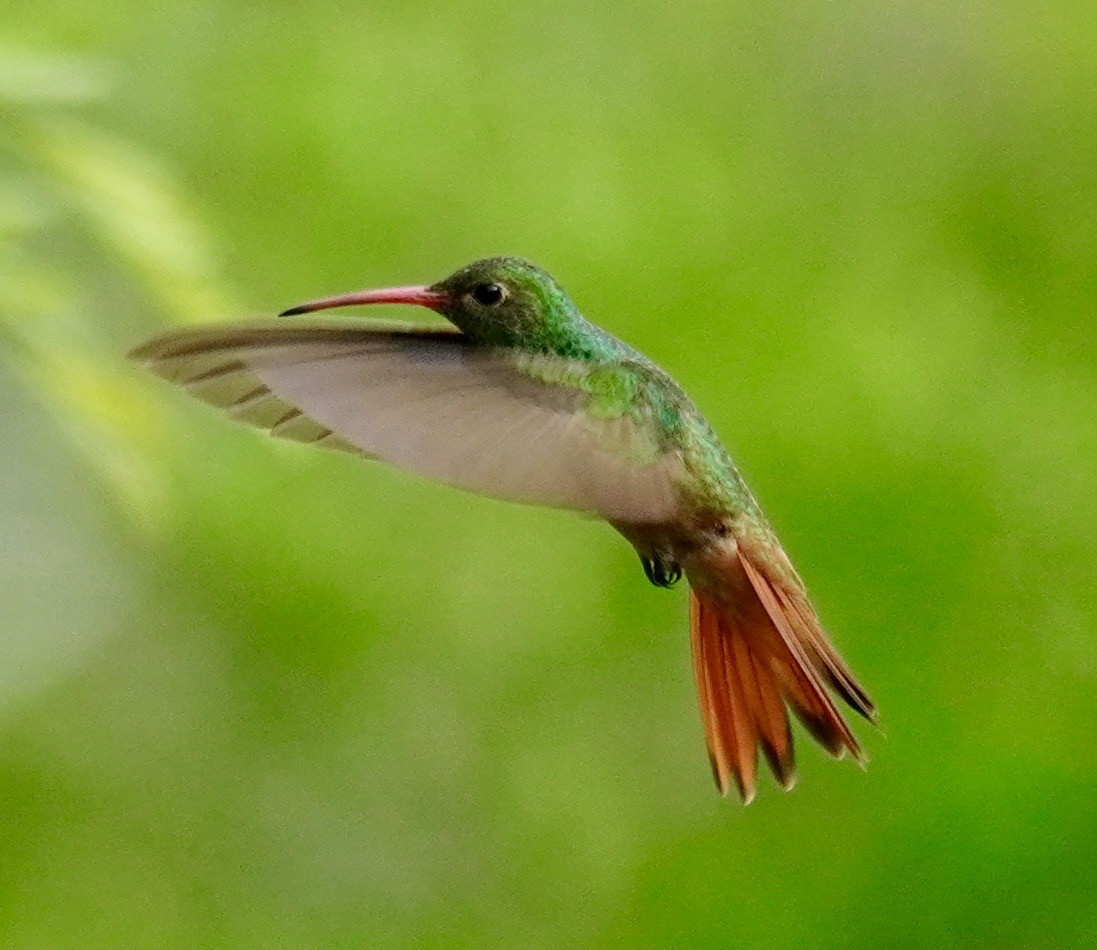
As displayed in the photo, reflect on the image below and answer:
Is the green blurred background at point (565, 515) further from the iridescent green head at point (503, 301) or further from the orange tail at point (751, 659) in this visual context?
the iridescent green head at point (503, 301)

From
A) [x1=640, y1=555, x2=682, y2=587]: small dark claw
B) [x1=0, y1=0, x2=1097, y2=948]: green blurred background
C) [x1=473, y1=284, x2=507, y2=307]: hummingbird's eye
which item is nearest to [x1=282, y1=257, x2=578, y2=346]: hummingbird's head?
[x1=473, y1=284, x2=507, y2=307]: hummingbird's eye

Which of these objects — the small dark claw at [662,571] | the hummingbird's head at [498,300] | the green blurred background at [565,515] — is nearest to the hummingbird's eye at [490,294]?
the hummingbird's head at [498,300]

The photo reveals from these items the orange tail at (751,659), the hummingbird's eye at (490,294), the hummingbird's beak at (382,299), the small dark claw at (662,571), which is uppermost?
the hummingbird's eye at (490,294)

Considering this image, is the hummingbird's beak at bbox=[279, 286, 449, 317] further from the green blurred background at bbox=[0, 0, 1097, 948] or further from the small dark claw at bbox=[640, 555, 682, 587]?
the green blurred background at bbox=[0, 0, 1097, 948]

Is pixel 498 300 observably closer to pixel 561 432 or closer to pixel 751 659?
pixel 561 432

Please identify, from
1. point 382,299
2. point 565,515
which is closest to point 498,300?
point 382,299

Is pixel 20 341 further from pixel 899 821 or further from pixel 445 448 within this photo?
pixel 899 821
